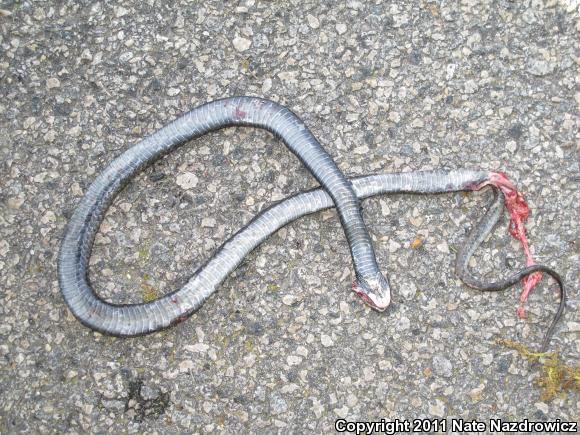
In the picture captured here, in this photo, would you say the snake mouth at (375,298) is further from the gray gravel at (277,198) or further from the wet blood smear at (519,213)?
the wet blood smear at (519,213)

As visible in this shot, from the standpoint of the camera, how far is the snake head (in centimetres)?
359

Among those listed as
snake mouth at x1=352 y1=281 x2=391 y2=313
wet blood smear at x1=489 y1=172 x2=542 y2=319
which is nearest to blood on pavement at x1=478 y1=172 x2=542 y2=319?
wet blood smear at x1=489 y1=172 x2=542 y2=319

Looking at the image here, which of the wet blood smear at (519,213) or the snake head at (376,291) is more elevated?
the wet blood smear at (519,213)

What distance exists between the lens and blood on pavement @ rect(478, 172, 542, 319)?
3664 millimetres

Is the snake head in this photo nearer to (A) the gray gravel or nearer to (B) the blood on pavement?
(A) the gray gravel

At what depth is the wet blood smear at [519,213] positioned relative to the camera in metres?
3.66

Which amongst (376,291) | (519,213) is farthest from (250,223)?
(519,213)

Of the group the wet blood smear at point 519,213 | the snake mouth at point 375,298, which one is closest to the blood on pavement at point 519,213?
the wet blood smear at point 519,213

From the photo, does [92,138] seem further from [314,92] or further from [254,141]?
[314,92]

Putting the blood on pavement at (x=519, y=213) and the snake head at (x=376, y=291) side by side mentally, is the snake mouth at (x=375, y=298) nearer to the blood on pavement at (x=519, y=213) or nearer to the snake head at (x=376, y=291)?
the snake head at (x=376, y=291)

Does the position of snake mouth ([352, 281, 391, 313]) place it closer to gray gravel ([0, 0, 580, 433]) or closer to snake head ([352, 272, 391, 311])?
snake head ([352, 272, 391, 311])

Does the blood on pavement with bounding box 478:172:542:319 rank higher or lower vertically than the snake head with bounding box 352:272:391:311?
higher

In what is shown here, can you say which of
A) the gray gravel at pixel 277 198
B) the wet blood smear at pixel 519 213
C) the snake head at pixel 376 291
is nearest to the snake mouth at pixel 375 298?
the snake head at pixel 376 291

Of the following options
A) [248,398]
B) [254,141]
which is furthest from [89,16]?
[248,398]
